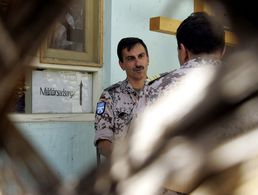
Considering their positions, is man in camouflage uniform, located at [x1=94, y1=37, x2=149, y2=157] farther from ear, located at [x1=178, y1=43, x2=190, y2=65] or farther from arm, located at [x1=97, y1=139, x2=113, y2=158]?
ear, located at [x1=178, y1=43, x2=190, y2=65]

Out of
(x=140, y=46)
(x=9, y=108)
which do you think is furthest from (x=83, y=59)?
(x=9, y=108)

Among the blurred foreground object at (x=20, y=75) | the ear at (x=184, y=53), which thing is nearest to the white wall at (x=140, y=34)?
the ear at (x=184, y=53)

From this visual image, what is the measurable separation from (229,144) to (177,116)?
0.09 ft

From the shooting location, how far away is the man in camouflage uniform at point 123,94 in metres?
2.09

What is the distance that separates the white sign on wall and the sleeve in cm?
30

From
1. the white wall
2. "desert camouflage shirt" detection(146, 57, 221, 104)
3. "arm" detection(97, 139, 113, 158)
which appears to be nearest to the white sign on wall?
the white wall

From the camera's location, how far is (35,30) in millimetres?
219

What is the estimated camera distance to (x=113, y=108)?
2.17 m

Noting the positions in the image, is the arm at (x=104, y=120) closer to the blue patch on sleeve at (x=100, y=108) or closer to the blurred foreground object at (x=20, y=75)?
the blue patch on sleeve at (x=100, y=108)

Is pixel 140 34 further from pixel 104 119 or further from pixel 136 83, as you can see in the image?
pixel 104 119

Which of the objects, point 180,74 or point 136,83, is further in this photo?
point 136,83

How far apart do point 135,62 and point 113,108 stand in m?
0.30

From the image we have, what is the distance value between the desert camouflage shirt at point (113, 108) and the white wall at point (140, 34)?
322 millimetres

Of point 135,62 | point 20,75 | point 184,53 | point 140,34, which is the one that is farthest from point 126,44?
point 20,75
